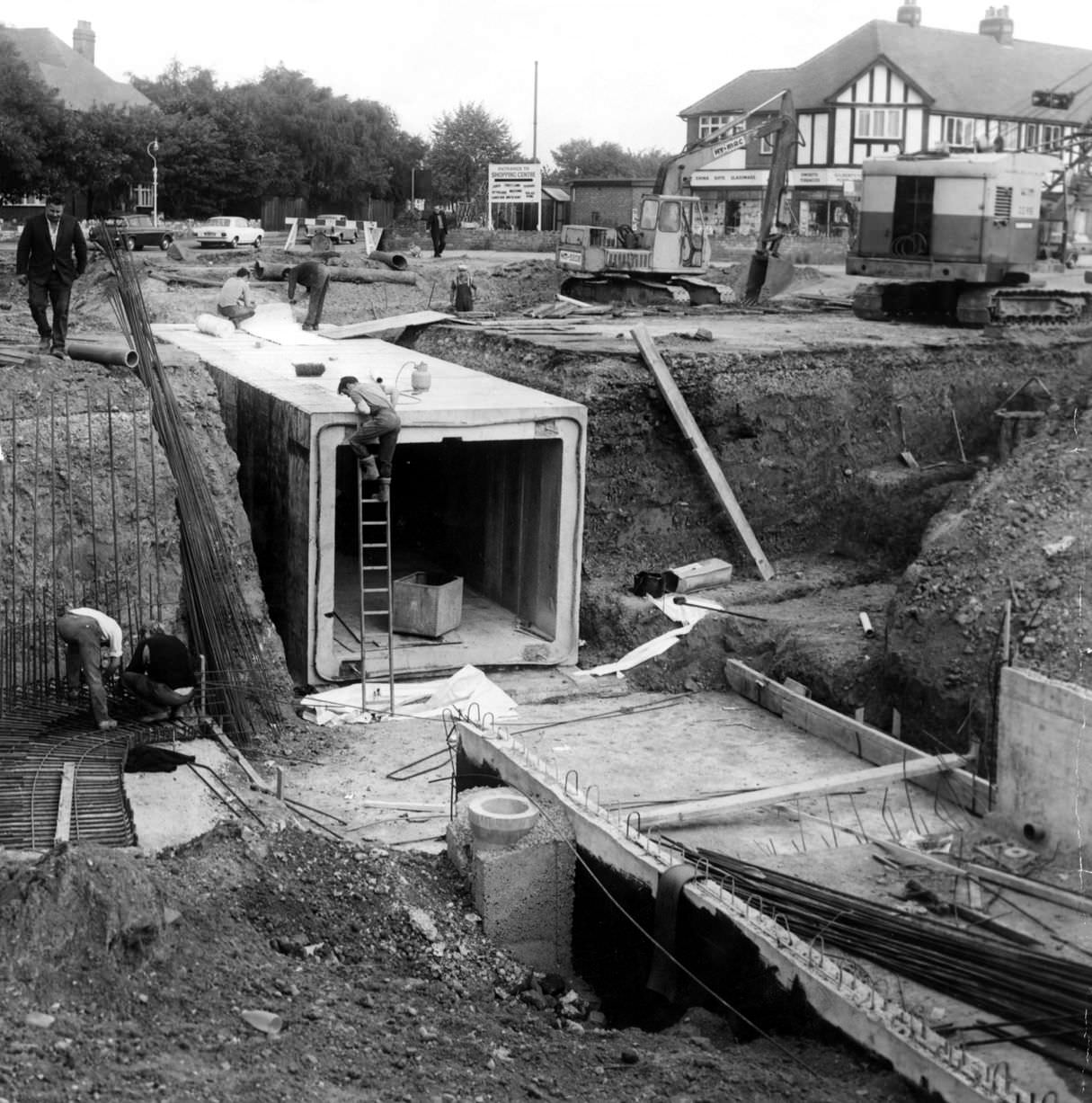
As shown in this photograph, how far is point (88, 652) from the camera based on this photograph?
38.5 feet

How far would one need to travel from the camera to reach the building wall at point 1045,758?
10258 mm

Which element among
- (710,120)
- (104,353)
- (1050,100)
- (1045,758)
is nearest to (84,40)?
(710,120)

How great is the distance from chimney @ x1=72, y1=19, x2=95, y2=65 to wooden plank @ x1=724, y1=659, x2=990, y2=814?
44798mm

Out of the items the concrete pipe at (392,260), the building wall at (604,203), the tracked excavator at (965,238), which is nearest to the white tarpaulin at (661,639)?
the tracked excavator at (965,238)

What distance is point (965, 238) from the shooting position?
80.3 ft

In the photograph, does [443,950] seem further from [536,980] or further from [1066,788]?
[1066,788]

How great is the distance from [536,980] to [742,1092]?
2007 mm

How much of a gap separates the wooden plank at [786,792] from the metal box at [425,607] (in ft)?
15.0

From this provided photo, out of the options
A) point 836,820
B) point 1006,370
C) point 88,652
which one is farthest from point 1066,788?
point 1006,370

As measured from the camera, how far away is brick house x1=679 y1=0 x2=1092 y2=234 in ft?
162

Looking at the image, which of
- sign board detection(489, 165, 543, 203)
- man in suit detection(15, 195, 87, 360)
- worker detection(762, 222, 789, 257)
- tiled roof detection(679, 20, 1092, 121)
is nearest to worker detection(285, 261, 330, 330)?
man in suit detection(15, 195, 87, 360)

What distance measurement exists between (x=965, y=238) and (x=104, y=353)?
15.1m

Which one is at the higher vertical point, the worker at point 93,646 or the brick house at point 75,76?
the brick house at point 75,76

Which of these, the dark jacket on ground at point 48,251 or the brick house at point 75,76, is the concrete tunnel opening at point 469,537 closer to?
the dark jacket on ground at point 48,251
